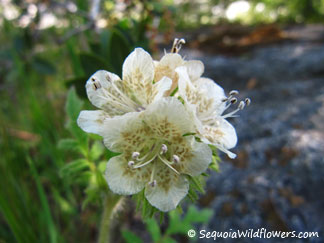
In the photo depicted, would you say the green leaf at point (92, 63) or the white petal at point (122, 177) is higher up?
the green leaf at point (92, 63)

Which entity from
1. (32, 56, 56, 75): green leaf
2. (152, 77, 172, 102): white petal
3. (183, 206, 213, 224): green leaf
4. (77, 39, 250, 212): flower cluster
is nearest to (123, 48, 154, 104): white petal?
(77, 39, 250, 212): flower cluster

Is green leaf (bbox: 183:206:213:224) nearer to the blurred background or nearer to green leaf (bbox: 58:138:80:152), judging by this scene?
the blurred background

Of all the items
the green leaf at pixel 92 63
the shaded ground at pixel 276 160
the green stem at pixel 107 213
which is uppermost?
the green leaf at pixel 92 63

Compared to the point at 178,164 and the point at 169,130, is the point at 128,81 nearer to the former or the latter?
the point at 169,130

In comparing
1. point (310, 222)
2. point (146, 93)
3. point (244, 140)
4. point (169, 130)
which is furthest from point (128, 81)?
point (244, 140)

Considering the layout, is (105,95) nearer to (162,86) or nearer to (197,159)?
(162,86)

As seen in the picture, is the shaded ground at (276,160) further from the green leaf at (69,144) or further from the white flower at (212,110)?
the green leaf at (69,144)

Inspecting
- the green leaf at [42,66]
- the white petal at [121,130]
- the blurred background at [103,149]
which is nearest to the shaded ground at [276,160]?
the blurred background at [103,149]
